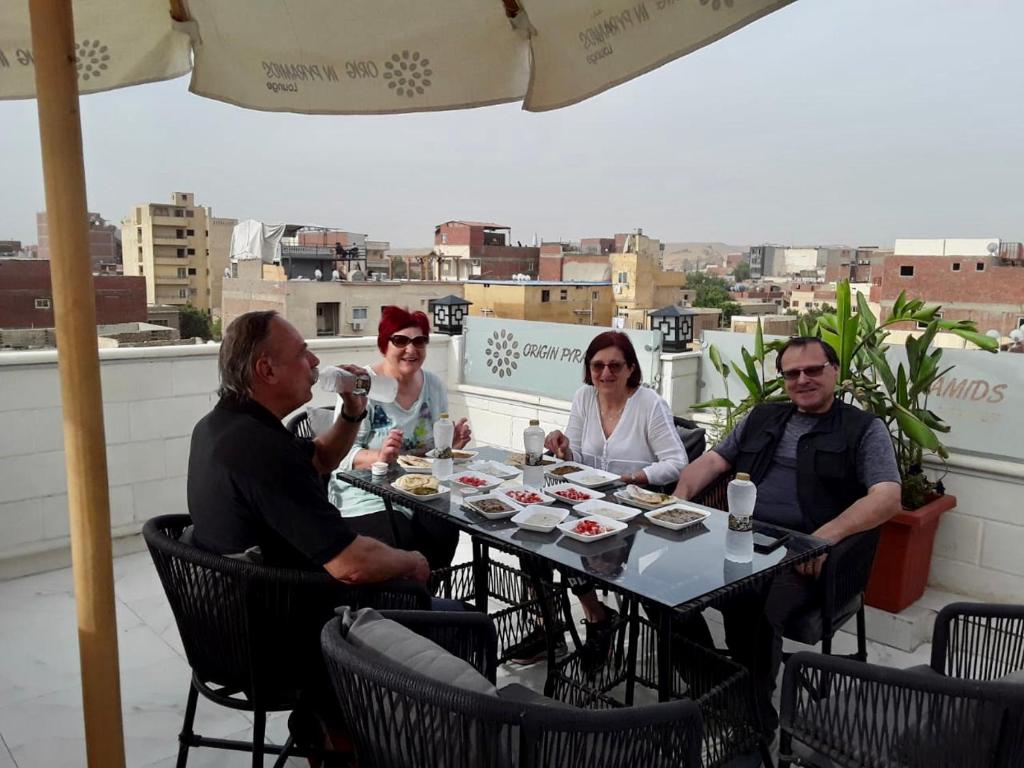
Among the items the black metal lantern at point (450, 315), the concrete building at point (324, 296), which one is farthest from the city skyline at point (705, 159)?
the concrete building at point (324, 296)

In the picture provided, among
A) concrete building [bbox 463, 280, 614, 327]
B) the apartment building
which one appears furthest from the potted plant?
the apartment building

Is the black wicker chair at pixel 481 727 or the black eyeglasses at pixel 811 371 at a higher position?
the black eyeglasses at pixel 811 371

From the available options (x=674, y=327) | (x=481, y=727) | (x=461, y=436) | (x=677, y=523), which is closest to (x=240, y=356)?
(x=481, y=727)

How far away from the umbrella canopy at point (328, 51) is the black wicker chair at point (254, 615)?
131cm

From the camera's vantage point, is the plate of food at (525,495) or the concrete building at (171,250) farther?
the concrete building at (171,250)

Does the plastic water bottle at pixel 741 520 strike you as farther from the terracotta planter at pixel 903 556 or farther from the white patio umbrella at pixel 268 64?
the terracotta planter at pixel 903 556

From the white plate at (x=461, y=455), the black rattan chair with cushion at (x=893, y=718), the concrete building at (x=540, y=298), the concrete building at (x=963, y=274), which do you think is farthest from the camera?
the concrete building at (x=540, y=298)

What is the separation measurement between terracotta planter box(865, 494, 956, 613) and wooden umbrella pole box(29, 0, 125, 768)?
2.79 m

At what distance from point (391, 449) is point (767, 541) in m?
1.39

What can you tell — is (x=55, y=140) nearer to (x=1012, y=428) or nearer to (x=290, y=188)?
(x=1012, y=428)

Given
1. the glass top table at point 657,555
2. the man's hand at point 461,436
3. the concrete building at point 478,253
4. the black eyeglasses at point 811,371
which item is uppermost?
the concrete building at point 478,253

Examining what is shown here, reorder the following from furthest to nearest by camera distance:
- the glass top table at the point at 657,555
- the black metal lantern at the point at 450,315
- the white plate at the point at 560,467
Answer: the black metal lantern at the point at 450,315 → the white plate at the point at 560,467 → the glass top table at the point at 657,555

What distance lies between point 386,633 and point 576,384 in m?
3.52

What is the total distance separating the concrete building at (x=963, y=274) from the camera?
1902cm
